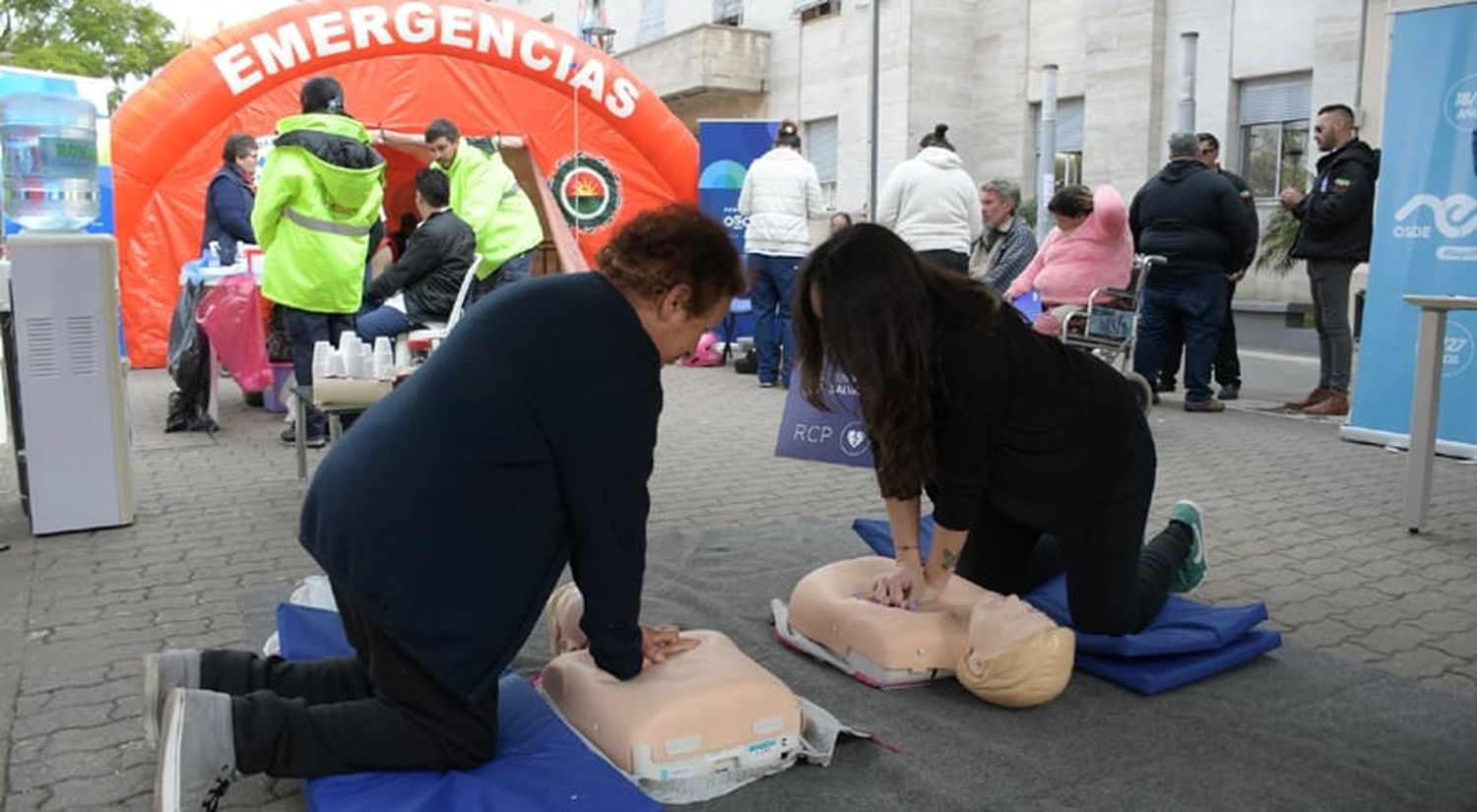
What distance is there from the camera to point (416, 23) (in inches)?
419

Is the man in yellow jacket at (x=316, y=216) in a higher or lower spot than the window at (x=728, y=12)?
lower

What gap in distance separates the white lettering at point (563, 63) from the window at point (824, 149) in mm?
10314

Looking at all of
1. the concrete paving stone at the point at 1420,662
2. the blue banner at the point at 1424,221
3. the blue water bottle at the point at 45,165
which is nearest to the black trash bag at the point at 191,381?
the blue water bottle at the point at 45,165

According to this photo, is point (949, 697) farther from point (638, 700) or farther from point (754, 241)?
point (754, 241)

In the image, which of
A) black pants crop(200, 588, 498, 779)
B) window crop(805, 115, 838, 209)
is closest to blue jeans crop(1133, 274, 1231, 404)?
black pants crop(200, 588, 498, 779)

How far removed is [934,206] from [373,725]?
6355mm

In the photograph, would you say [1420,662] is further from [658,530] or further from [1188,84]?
[1188,84]

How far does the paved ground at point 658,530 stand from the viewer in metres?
2.89

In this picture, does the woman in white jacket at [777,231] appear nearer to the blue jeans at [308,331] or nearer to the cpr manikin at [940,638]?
the blue jeans at [308,331]

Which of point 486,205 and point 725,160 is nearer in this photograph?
point 486,205

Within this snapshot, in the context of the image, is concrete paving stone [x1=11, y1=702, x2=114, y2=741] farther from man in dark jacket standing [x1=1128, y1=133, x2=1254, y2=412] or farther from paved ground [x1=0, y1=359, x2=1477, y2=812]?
man in dark jacket standing [x1=1128, y1=133, x2=1254, y2=412]

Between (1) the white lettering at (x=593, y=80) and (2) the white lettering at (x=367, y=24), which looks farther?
(1) the white lettering at (x=593, y=80)

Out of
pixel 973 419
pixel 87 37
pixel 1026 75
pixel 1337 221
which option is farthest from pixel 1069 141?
pixel 87 37

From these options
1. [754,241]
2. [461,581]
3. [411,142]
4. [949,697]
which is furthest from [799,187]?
[461,581]
